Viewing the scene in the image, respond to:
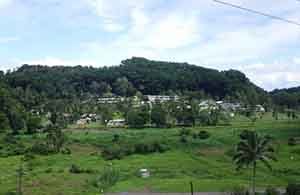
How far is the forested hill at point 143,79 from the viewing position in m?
121

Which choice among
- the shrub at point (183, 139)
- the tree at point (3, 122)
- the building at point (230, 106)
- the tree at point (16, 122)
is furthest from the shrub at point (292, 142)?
the tree at point (3, 122)

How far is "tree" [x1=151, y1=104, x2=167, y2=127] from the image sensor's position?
73.2m

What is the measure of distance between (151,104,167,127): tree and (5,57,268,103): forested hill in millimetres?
43452

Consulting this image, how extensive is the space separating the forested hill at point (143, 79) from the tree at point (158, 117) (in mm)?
43452

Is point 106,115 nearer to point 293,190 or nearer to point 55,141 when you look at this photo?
point 55,141

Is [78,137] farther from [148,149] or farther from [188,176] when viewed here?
[188,176]

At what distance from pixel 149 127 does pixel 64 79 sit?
53.4 meters

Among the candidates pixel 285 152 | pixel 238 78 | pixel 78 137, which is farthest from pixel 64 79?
pixel 285 152

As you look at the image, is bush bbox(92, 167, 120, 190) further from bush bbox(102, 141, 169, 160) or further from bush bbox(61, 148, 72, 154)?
bush bbox(61, 148, 72, 154)

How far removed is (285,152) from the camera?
52188 mm

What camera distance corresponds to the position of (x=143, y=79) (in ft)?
443

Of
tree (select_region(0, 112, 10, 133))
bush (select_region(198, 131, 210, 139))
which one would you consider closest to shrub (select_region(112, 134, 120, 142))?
bush (select_region(198, 131, 210, 139))

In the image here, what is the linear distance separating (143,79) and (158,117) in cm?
6268

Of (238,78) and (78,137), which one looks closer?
(78,137)
